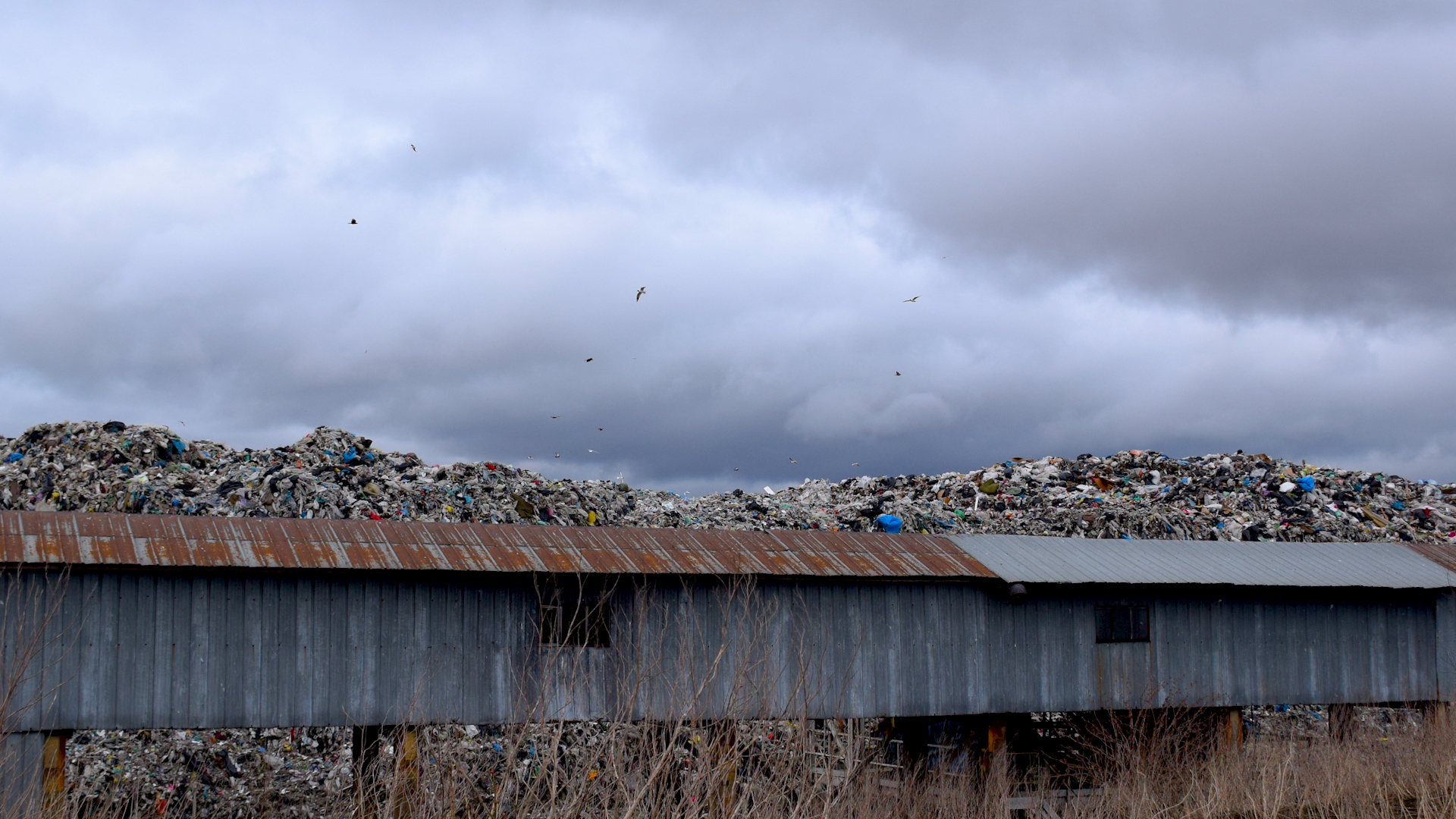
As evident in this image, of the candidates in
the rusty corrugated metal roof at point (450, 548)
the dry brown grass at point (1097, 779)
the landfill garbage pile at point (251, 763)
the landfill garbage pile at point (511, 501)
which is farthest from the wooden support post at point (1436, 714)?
the landfill garbage pile at point (251, 763)

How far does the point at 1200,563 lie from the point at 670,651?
29.5 ft

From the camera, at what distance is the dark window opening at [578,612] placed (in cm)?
1557

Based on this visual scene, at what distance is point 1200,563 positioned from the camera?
19.5m

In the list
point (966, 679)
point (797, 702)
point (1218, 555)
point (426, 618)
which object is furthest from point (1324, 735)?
point (426, 618)

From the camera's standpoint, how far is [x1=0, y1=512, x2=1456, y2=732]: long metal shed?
13773 mm

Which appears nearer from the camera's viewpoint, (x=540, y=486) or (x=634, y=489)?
(x=540, y=486)

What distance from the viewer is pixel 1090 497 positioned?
29.4 m

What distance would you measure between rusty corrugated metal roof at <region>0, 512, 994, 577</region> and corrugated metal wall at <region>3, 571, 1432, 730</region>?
1.01 feet

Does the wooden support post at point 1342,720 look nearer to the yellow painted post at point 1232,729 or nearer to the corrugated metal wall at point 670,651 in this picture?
the corrugated metal wall at point 670,651

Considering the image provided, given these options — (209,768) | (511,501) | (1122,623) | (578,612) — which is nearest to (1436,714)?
(1122,623)

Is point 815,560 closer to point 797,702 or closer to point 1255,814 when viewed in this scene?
point 797,702

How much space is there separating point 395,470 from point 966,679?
44.5 ft

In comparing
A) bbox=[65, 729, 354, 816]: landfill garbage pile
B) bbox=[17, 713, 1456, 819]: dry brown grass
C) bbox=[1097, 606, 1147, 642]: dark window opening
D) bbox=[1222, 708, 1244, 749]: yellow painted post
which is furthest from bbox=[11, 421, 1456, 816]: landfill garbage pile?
bbox=[1097, 606, 1147, 642]: dark window opening

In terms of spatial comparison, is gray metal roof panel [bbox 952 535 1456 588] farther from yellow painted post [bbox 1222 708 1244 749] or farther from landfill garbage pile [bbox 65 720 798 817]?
landfill garbage pile [bbox 65 720 798 817]
